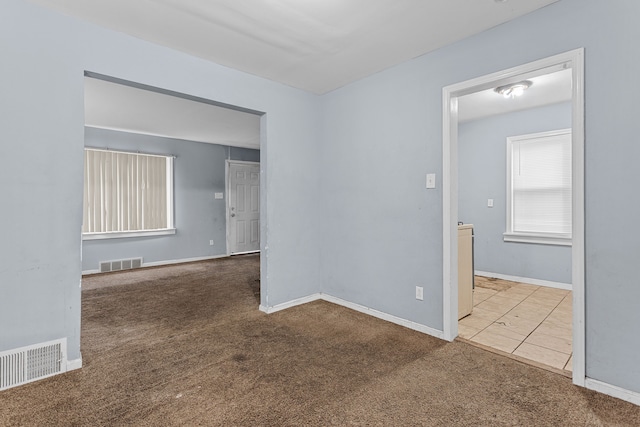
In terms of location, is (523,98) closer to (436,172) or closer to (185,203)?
(436,172)

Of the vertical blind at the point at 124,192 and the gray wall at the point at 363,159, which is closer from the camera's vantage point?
the gray wall at the point at 363,159

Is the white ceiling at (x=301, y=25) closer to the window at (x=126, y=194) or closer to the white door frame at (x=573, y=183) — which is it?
the white door frame at (x=573, y=183)

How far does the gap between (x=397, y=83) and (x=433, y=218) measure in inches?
52.4

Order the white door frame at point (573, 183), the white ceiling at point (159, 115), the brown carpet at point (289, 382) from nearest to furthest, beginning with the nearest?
the brown carpet at point (289, 382) < the white door frame at point (573, 183) < the white ceiling at point (159, 115)

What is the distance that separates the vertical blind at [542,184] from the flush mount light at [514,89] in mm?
1090

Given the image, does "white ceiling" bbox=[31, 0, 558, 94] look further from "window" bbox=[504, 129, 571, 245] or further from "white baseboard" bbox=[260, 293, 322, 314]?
"window" bbox=[504, 129, 571, 245]

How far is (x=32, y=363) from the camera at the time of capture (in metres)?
1.99

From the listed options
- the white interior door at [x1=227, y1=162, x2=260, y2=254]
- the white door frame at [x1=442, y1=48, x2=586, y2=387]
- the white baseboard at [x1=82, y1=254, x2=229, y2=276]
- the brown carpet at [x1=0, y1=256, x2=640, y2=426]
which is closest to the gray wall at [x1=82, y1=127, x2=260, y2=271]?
the white baseboard at [x1=82, y1=254, x2=229, y2=276]

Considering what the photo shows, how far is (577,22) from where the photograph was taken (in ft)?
6.30

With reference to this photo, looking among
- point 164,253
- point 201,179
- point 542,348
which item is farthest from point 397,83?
point 164,253

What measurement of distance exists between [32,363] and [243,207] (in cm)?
530

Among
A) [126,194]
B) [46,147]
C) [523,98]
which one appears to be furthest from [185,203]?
[523,98]

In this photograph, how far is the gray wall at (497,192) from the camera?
4246 mm

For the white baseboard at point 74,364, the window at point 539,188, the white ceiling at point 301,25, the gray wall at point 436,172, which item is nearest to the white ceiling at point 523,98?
the window at point 539,188
